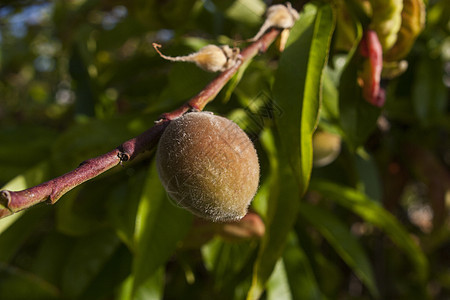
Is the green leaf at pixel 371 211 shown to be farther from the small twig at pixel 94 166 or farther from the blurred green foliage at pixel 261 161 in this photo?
the small twig at pixel 94 166

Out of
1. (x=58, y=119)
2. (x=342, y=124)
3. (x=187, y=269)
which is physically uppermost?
(x=342, y=124)

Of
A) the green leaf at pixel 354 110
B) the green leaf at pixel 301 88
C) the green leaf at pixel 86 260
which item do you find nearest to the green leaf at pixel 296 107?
the green leaf at pixel 301 88

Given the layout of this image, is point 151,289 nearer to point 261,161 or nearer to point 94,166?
point 261,161

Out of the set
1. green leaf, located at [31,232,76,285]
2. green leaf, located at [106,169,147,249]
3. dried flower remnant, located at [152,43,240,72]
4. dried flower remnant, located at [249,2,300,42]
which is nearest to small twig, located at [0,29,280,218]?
dried flower remnant, located at [152,43,240,72]

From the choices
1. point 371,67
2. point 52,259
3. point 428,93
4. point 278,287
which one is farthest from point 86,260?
point 428,93

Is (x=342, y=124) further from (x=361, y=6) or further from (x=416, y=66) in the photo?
(x=416, y=66)

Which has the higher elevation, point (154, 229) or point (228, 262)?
point (154, 229)

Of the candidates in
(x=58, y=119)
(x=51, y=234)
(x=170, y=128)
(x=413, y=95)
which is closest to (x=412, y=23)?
(x=413, y=95)

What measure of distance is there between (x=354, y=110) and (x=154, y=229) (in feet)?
1.53

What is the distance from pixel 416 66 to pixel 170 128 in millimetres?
1086

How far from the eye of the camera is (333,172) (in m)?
1.36

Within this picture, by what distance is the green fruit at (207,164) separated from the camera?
0.49m

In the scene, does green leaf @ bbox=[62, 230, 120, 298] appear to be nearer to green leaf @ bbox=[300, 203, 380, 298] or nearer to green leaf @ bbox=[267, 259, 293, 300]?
green leaf @ bbox=[267, 259, 293, 300]

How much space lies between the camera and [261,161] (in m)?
0.90
